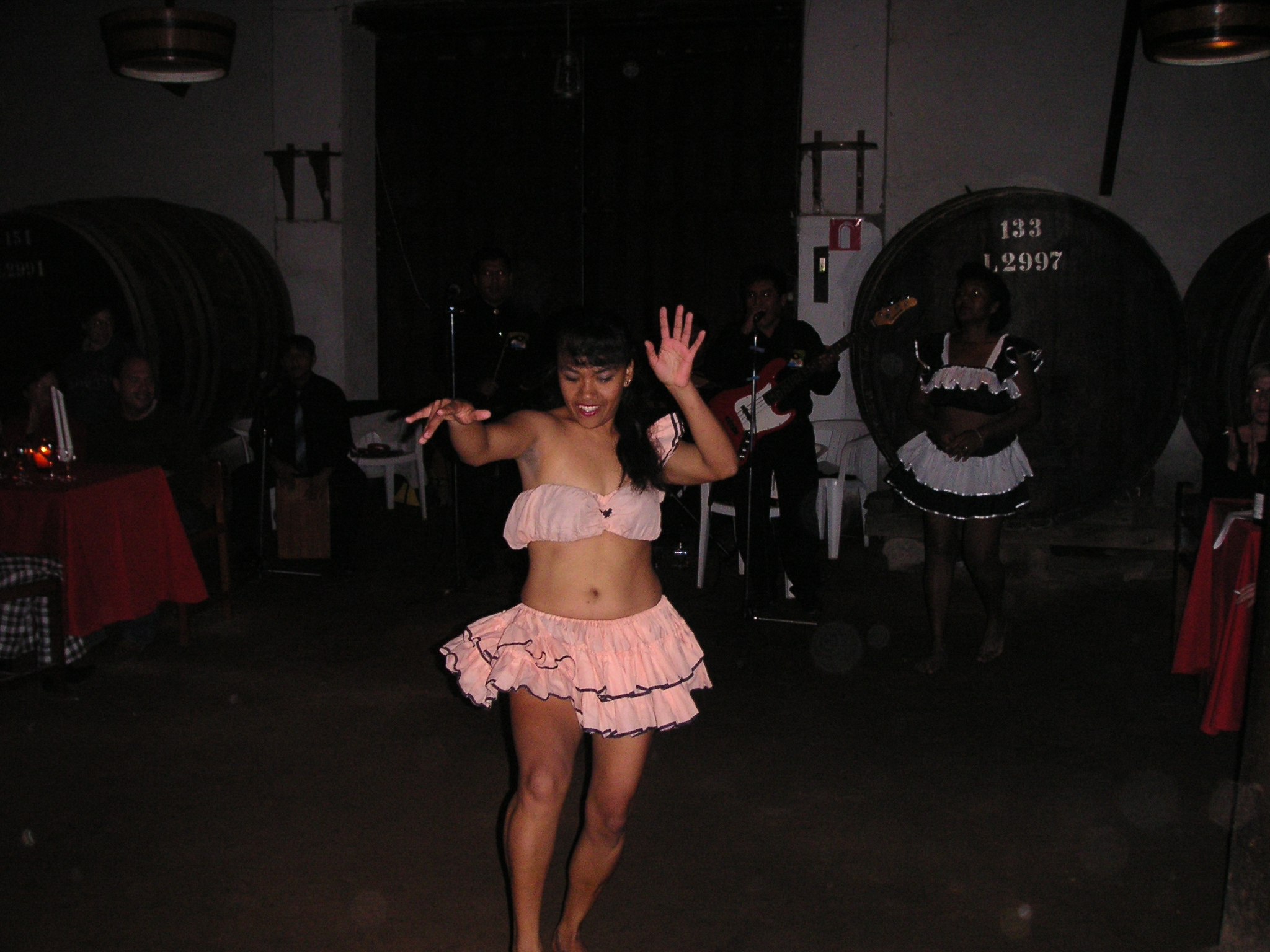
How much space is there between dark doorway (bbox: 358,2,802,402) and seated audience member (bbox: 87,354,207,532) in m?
2.31

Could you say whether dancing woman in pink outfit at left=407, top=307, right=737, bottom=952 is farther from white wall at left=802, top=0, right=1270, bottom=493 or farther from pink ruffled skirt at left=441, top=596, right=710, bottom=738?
white wall at left=802, top=0, right=1270, bottom=493

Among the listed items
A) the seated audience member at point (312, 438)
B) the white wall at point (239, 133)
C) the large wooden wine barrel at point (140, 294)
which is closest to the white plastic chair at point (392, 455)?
the white wall at point (239, 133)

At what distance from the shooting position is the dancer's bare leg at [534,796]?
2.10m

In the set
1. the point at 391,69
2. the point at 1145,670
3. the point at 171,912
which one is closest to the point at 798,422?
the point at 1145,670

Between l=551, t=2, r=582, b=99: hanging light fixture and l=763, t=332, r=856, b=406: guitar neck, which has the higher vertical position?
l=551, t=2, r=582, b=99: hanging light fixture

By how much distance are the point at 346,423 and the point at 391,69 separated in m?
2.78

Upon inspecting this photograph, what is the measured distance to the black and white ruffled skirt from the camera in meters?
4.02

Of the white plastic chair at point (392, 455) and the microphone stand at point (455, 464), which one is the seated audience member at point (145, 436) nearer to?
the microphone stand at point (455, 464)

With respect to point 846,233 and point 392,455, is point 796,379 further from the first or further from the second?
point 392,455

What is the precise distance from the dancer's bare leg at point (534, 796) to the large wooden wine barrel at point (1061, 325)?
11.5 feet

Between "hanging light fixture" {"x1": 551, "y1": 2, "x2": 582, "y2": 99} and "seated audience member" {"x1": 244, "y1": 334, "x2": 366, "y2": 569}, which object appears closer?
"hanging light fixture" {"x1": 551, "y1": 2, "x2": 582, "y2": 99}

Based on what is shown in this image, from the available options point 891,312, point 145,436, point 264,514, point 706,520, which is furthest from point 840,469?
point 145,436

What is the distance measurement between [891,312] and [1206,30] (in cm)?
147

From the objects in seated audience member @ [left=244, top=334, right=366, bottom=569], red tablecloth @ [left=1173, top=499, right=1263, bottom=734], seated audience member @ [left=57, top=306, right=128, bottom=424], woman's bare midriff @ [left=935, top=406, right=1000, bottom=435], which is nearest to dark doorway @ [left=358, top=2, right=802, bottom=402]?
seated audience member @ [left=244, top=334, right=366, bottom=569]
